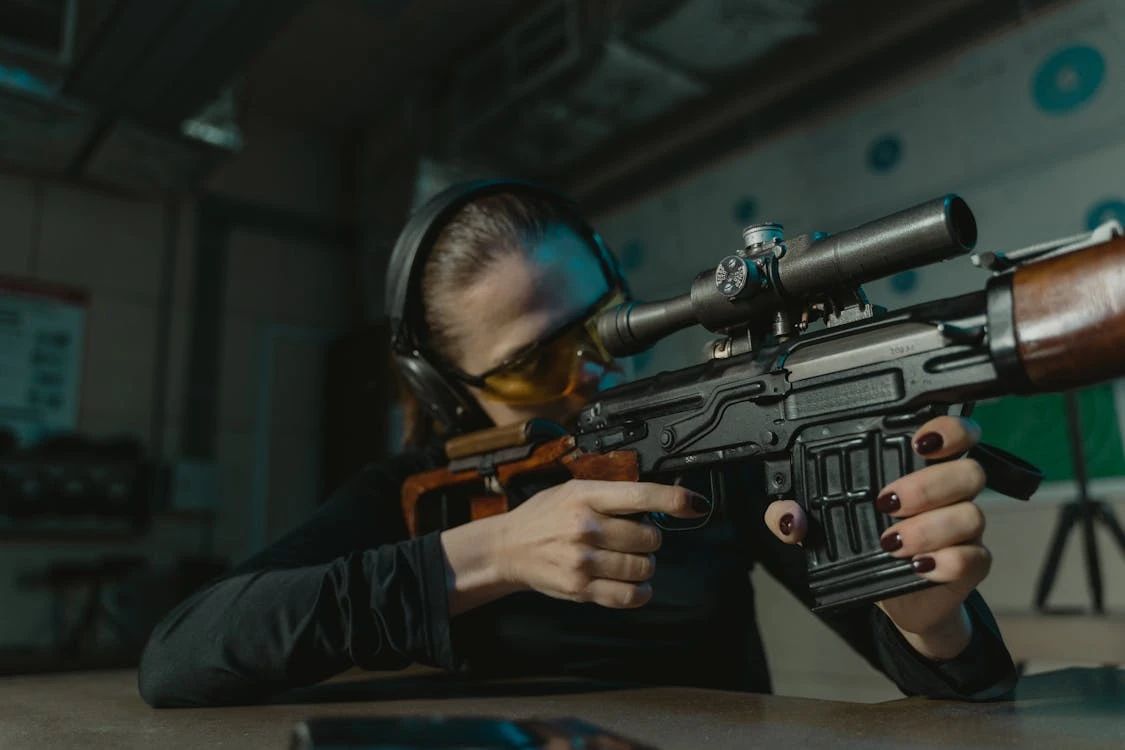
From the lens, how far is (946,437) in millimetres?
624

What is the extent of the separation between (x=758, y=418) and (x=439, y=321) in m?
0.53

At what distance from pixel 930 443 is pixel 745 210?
2.37 m

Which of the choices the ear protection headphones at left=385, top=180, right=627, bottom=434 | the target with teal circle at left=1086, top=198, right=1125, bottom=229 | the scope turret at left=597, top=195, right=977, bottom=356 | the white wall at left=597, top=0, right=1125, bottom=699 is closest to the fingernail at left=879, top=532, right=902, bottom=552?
the scope turret at left=597, top=195, right=977, bottom=356

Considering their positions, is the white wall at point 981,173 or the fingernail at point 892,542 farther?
the white wall at point 981,173

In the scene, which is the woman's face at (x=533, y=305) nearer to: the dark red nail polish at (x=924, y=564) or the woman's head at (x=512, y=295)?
the woman's head at (x=512, y=295)

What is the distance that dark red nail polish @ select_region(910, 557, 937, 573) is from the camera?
2.03 feet

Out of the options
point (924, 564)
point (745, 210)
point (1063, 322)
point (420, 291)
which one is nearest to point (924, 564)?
point (924, 564)

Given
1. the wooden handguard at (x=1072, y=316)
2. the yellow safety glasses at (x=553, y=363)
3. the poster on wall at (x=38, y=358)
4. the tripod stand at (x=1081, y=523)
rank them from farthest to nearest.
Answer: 1. the poster on wall at (x=38, y=358)
2. the tripod stand at (x=1081, y=523)
3. the yellow safety glasses at (x=553, y=363)
4. the wooden handguard at (x=1072, y=316)

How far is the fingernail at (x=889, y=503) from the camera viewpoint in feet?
2.07

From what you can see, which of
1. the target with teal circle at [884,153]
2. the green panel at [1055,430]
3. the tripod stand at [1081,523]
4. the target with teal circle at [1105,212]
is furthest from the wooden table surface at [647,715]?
the target with teal circle at [884,153]

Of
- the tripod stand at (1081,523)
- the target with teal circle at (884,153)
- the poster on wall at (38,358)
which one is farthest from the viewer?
the poster on wall at (38,358)

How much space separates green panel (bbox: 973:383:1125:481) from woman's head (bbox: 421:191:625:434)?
145 cm

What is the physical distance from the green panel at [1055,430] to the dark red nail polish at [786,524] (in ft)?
5.00

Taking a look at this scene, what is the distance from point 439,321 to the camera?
1138 mm
